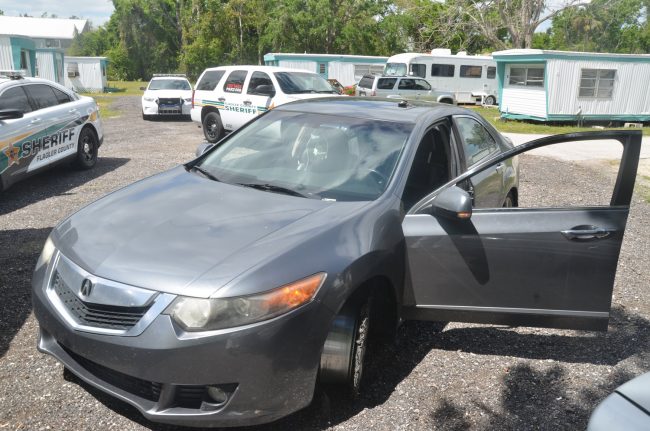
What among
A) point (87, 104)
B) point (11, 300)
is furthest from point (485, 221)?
point (87, 104)

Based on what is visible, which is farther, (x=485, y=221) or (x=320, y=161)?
(x=320, y=161)

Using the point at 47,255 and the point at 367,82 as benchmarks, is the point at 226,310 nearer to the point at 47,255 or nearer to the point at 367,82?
the point at 47,255

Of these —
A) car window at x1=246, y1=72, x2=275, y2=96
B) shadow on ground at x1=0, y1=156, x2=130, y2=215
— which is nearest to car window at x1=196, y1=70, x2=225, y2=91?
car window at x1=246, y1=72, x2=275, y2=96

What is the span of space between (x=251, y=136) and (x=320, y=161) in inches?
31.6

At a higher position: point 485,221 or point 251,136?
point 251,136

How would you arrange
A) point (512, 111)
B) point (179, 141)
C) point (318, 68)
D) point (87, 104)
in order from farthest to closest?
1. point (318, 68)
2. point (512, 111)
3. point (179, 141)
4. point (87, 104)

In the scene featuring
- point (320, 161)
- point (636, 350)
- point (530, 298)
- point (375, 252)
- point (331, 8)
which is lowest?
point (636, 350)

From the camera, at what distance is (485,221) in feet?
11.0

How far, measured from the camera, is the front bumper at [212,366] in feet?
8.09

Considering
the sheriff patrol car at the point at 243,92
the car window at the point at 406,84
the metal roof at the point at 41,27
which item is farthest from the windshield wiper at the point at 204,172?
the metal roof at the point at 41,27

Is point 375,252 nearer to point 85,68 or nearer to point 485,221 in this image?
point 485,221

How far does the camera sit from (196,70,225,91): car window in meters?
14.1

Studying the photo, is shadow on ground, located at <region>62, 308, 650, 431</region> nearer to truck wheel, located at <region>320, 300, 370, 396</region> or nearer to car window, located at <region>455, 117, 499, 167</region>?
truck wheel, located at <region>320, 300, 370, 396</region>

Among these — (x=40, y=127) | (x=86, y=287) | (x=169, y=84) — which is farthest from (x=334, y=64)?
(x=86, y=287)
